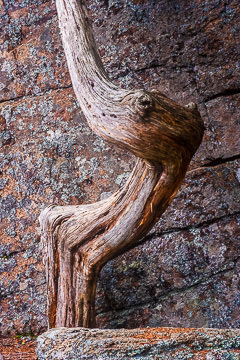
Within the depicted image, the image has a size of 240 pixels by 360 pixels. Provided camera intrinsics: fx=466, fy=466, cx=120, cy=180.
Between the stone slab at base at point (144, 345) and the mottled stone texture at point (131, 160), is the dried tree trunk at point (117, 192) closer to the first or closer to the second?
the mottled stone texture at point (131, 160)

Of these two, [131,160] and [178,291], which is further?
[131,160]

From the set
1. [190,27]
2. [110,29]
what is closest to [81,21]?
[110,29]

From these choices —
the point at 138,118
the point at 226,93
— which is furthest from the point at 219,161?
the point at 138,118

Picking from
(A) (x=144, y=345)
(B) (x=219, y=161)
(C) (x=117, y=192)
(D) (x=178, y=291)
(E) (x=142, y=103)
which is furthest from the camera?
(B) (x=219, y=161)

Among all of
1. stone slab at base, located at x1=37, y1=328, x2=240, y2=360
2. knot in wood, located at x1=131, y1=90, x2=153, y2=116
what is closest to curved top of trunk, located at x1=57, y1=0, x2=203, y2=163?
knot in wood, located at x1=131, y1=90, x2=153, y2=116

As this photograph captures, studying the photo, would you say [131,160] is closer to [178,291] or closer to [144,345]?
[178,291]

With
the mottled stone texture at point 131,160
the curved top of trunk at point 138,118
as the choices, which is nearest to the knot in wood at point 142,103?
the curved top of trunk at point 138,118
